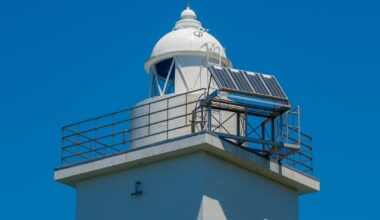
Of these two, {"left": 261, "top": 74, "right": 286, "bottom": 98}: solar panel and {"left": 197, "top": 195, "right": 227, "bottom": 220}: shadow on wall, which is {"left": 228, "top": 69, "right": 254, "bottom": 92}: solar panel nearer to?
{"left": 261, "top": 74, "right": 286, "bottom": 98}: solar panel

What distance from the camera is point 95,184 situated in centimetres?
3388

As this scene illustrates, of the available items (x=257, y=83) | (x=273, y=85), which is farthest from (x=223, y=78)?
(x=273, y=85)

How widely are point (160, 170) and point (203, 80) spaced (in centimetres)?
289

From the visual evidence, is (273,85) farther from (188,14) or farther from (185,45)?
(188,14)

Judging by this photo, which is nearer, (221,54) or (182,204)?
(182,204)

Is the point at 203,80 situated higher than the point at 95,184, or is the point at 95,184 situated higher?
the point at 203,80

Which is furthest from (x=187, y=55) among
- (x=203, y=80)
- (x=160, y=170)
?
(x=160, y=170)

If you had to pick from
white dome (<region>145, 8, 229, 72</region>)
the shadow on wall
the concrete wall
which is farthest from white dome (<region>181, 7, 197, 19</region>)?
the shadow on wall

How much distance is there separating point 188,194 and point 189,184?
0.26 meters

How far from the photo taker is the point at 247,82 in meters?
32.9

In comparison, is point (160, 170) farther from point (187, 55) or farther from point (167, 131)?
point (187, 55)

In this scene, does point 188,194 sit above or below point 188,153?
below

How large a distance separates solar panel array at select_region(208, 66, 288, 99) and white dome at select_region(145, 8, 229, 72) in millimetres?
1495

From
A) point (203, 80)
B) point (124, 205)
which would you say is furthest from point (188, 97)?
point (124, 205)
